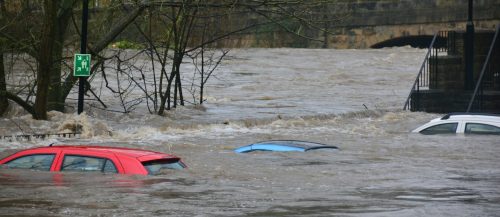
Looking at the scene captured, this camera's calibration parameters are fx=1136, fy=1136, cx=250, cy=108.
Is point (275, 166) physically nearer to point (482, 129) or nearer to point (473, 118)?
point (482, 129)

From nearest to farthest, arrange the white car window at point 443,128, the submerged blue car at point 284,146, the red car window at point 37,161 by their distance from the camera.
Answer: the red car window at point 37,161
the submerged blue car at point 284,146
the white car window at point 443,128

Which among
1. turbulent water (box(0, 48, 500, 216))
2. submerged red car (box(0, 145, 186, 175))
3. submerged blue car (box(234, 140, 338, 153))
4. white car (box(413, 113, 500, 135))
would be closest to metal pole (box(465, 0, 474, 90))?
turbulent water (box(0, 48, 500, 216))

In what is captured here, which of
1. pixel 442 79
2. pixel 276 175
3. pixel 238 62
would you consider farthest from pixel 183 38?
pixel 238 62

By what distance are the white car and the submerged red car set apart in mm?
8361

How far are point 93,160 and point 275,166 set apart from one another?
4118 mm

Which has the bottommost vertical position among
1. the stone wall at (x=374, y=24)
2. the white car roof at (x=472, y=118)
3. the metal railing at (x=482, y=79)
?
the white car roof at (x=472, y=118)

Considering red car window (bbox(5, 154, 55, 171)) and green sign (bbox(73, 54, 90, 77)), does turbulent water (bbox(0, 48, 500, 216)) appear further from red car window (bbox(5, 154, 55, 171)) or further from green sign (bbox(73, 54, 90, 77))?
green sign (bbox(73, 54, 90, 77))

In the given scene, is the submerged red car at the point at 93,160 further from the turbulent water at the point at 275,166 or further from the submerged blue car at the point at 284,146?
the submerged blue car at the point at 284,146

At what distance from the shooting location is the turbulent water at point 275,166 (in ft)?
43.1

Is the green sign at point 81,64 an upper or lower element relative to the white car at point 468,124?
upper

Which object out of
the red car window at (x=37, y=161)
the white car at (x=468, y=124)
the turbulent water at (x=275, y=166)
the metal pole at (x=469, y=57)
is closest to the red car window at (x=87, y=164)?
the turbulent water at (x=275, y=166)

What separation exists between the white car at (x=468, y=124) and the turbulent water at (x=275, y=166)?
0.22 meters

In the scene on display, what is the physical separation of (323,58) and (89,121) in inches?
1225

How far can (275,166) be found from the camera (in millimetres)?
17859
